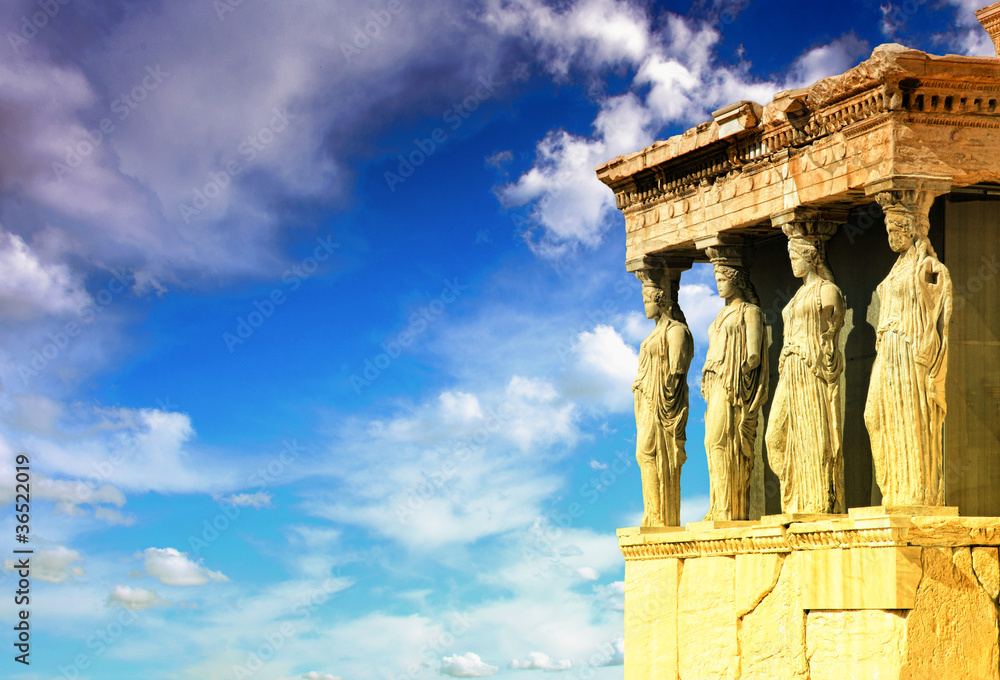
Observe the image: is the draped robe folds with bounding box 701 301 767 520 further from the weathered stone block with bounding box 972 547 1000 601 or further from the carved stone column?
the carved stone column

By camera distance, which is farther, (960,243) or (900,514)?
(960,243)

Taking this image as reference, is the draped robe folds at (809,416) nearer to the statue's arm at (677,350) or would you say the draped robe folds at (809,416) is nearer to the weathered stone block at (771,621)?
the weathered stone block at (771,621)

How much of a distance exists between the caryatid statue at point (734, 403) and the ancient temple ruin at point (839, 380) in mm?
22

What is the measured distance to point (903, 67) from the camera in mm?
10047

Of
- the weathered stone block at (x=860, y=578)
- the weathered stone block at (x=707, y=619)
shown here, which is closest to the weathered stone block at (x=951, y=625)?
the weathered stone block at (x=860, y=578)

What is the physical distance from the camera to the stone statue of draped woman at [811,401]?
1088 centimetres

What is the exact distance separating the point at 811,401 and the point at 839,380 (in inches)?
13.7

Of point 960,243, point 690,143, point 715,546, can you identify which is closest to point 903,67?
point 960,243

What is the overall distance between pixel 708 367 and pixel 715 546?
1.68 meters

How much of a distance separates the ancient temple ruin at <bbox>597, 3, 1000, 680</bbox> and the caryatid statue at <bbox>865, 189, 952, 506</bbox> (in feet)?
0.06

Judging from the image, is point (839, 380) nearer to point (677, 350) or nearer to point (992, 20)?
point (677, 350)

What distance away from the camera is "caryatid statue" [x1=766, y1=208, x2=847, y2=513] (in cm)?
1089

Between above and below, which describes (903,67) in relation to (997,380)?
above

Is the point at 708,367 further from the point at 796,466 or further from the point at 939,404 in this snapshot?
the point at 939,404
